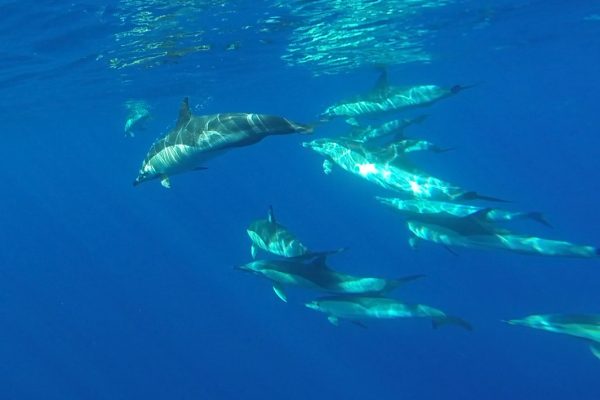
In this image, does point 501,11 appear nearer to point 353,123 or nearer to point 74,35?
point 353,123

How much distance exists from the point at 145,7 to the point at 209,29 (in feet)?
13.8

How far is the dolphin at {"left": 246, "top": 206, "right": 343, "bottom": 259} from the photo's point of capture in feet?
36.2

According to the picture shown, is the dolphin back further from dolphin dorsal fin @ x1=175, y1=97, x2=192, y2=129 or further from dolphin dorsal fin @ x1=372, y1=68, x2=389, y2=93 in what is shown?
dolphin dorsal fin @ x1=372, y1=68, x2=389, y2=93

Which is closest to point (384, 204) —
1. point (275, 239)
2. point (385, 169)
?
point (385, 169)

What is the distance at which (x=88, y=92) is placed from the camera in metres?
30.8

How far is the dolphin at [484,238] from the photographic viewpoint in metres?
11.0

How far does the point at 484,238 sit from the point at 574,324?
2550 mm

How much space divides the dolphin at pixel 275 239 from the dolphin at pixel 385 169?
358 centimetres

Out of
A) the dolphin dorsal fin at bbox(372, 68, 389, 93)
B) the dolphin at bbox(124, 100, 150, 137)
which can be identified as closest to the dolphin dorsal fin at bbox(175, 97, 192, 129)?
the dolphin dorsal fin at bbox(372, 68, 389, 93)

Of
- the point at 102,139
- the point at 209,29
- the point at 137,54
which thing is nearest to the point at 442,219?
the point at 209,29

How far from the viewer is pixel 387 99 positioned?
16484 mm

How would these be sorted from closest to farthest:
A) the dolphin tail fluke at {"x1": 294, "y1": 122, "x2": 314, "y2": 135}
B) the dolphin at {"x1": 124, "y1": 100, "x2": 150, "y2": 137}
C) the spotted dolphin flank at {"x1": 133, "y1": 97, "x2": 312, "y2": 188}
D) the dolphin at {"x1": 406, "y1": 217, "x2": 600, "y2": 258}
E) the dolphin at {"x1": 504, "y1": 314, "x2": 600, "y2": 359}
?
the dolphin tail fluke at {"x1": 294, "y1": 122, "x2": 314, "y2": 135} → the spotted dolphin flank at {"x1": 133, "y1": 97, "x2": 312, "y2": 188} → the dolphin at {"x1": 504, "y1": 314, "x2": 600, "y2": 359} → the dolphin at {"x1": 406, "y1": 217, "x2": 600, "y2": 258} → the dolphin at {"x1": 124, "y1": 100, "x2": 150, "y2": 137}

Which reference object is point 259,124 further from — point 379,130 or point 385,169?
point 379,130

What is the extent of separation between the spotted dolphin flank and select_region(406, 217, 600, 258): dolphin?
615 centimetres
